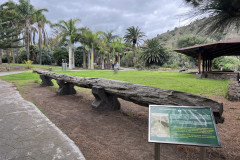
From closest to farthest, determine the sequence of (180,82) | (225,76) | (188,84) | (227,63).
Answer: (188,84)
(180,82)
(225,76)
(227,63)

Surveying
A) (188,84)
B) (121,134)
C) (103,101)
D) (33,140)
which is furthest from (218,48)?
(33,140)

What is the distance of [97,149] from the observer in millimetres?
2439

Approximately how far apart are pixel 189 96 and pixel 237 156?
3.31ft

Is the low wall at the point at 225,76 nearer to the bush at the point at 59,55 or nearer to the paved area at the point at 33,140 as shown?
the paved area at the point at 33,140

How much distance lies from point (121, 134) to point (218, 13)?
2.56m

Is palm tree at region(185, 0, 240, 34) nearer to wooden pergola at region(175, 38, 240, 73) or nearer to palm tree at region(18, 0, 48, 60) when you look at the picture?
wooden pergola at region(175, 38, 240, 73)

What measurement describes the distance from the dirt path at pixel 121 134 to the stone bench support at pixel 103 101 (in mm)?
184

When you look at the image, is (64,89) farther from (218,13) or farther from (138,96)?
(218,13)

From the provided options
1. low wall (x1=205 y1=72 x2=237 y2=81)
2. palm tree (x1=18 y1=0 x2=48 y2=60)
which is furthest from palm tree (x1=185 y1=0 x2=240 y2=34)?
palm tree (x1=18 y1=0 x2=48 y2=60)

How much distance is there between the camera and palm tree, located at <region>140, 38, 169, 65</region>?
37188mm

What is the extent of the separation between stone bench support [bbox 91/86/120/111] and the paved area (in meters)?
1.28

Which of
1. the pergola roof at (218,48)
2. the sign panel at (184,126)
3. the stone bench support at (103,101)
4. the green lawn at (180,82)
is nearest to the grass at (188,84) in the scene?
the green lawn at (180,82)

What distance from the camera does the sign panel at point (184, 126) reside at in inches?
62.8

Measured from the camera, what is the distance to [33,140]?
2664 millimetres
